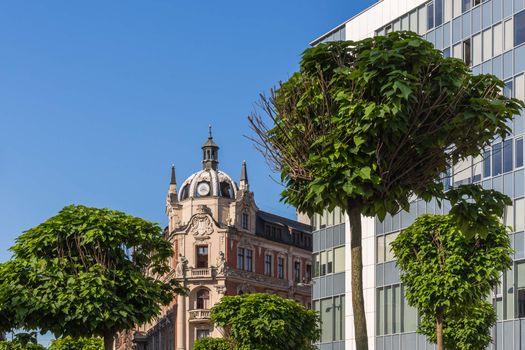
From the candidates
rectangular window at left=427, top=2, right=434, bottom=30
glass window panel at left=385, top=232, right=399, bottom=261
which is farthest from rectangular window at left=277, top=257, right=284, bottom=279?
rectangular window at left=427, top=2, right=434, bottom=30

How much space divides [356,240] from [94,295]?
1893 centimetres

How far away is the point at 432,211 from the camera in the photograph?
224 feet

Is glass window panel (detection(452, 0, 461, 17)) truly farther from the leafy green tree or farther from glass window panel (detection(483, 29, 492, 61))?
the leafy green tree

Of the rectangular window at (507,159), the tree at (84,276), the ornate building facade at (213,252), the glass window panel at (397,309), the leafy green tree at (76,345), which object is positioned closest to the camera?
the tree at (84,276)

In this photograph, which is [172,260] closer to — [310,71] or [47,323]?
[47,323]

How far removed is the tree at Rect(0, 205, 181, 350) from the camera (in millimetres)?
43188

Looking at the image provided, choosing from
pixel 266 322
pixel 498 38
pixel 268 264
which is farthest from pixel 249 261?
pixel 498 38

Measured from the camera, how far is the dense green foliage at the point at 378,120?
84.4ft

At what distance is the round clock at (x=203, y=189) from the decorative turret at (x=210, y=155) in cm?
292

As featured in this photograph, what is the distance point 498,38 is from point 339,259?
22.4 meters

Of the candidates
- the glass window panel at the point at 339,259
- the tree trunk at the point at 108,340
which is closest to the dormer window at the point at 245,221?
the glass window panel at the point at 339,259

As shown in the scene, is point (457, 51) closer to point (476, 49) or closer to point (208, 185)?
point (476, 49)

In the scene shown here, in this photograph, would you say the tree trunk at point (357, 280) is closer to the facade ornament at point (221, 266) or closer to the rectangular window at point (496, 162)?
the rectangular window at point (496, 162)

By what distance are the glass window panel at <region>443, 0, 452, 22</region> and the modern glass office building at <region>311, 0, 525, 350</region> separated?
0.06 meters
